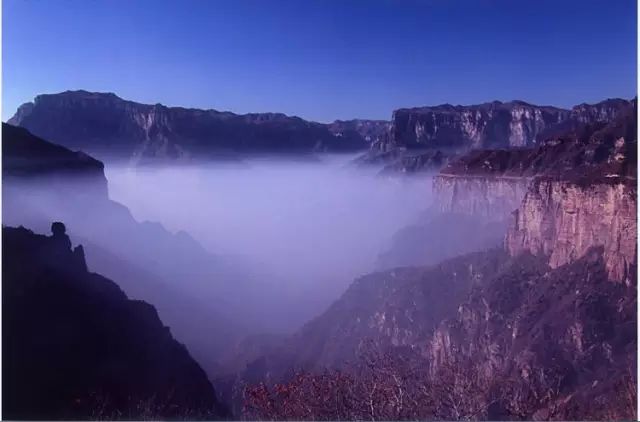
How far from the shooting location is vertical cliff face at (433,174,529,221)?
1220 inches

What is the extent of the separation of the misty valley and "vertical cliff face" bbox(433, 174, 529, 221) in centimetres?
23

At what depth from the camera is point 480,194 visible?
1372 inches

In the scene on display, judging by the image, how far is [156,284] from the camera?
21.0 metres

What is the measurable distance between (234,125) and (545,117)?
454 inches

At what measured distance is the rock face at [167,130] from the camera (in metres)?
11.8

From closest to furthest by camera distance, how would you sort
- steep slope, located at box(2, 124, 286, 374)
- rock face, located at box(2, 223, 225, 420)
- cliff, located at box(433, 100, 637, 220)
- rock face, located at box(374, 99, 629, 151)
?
1. rock face, located at box(2, 223, 225, 420)
2. steep slope, located at box(2, 124, 286, 374)
3. cliff, located at box(433, 100, 637, 220)
4. rock face, located at box(374, 99, 629, 151)

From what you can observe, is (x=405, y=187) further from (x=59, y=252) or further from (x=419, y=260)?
(x=59, y=252)

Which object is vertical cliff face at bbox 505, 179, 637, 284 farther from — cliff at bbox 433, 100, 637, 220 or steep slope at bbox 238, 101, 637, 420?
cliff at bbox 433, 100, 637, 220

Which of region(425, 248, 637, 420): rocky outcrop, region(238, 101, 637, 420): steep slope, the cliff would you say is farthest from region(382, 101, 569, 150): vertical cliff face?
region(425, 248, 637, 420): rocky outcrop

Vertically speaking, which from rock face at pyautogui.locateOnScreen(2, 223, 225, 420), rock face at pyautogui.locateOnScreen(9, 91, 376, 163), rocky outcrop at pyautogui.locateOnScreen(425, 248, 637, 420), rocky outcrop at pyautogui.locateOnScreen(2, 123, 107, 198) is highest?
rock face at pyautogui.locateOnScreen(9, 91, 376, 163)

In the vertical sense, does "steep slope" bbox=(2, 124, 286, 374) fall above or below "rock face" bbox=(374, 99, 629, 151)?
below

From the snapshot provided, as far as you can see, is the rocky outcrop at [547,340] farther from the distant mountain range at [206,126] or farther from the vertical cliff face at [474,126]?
the vertical cliff face at [474,126]

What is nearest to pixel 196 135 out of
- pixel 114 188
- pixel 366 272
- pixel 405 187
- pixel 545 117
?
pixel 114 188

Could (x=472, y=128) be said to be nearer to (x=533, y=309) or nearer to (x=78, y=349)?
(x=533, y=309)
